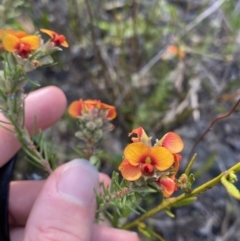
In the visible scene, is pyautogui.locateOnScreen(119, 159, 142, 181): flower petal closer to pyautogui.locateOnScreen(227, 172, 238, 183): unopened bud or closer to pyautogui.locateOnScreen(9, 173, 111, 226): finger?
pyautogui.locateOnScreen(227, 172, 238, 183): unopened bud

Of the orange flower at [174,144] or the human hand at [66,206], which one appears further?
the human hand at [66,206]

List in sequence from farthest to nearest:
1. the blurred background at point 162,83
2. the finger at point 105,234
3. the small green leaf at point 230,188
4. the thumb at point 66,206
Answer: the blurred background at point 162,83 → the finger at point 105,234 → the thumb at point 66,206 → the small green leaf at point 230,188

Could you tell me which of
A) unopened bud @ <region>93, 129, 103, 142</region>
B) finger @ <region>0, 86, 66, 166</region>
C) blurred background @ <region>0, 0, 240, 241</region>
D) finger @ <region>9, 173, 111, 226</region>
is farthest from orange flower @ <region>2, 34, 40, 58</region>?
blurred background @ <region>0, 0, 240, 241</region>

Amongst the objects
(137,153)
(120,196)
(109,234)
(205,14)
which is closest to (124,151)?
(137,153)

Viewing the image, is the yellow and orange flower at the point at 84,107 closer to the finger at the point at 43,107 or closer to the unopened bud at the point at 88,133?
the unopened bud at the point at 88,133

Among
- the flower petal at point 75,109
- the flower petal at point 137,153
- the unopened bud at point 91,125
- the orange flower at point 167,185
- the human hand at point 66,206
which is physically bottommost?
the human hand at point 66,206

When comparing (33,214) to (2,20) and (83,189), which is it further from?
(2,20)

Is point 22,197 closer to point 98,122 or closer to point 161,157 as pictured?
point 98,122

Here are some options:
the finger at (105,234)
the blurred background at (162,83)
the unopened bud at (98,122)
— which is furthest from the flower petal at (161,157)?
the blurred background at (162,83)
